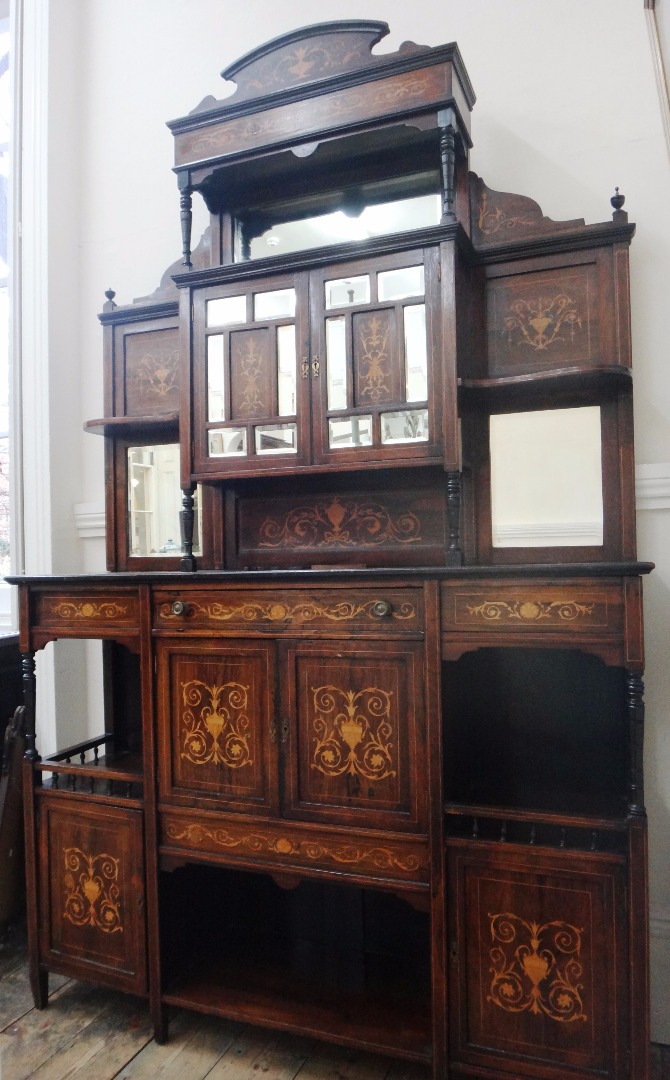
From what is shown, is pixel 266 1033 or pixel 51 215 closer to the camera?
pixel 266 1033

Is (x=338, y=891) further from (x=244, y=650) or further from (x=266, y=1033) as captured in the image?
(x=244, y=650)

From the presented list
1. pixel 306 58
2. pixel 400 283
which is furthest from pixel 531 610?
pixel 306 58

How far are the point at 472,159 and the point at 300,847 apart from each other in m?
2.10

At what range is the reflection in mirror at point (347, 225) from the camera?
85.4 inches

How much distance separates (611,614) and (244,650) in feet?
2.99

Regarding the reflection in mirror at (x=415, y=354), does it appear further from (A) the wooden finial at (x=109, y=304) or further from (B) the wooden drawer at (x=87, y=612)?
(A) the wooden finial at (x=109, y=304)

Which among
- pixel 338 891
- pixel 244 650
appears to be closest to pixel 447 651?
pixel 244 650

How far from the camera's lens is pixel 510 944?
1.65 metres

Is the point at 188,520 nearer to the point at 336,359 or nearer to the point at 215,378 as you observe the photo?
the point at 215,378

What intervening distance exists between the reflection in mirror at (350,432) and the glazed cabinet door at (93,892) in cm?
118

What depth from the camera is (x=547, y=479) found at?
2.02 meters

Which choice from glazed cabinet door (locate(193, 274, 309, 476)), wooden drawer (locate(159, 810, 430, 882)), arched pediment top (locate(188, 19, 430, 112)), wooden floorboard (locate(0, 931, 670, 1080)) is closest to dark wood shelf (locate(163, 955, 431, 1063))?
wooden floorboard (locate(0, 931, 670, 1080))

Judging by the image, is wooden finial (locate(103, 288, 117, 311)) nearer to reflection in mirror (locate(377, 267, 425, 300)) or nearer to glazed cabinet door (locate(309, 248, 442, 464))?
glazed cabinet door (locate(309, 248, 442, 464))

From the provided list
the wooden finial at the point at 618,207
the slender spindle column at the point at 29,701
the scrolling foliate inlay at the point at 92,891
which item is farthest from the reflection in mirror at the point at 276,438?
the scrolling foliate inlay at the point at 92,891
